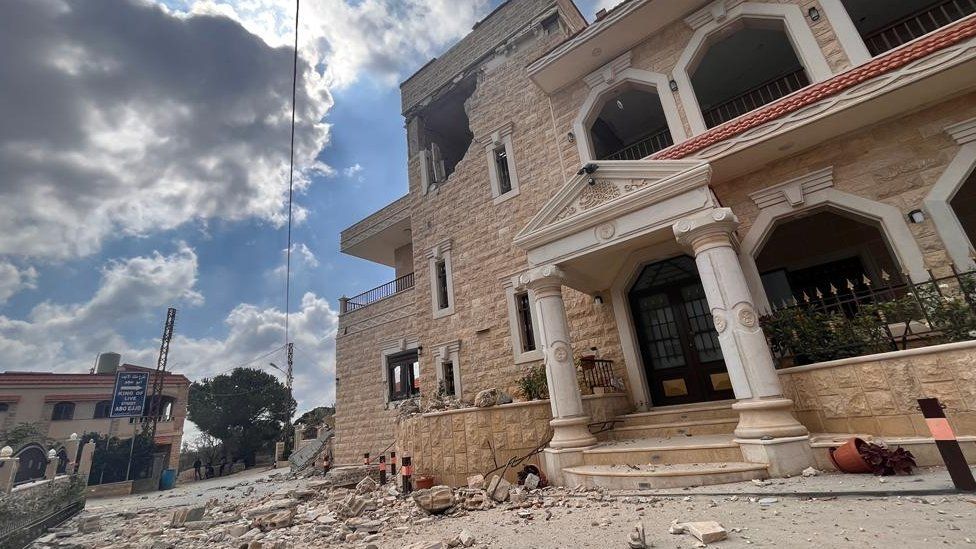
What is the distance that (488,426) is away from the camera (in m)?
7.32

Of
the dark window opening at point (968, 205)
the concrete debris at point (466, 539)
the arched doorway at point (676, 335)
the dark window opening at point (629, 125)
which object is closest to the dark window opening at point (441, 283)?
the dark window opening at point (629, 125)

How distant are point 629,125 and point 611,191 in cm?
688

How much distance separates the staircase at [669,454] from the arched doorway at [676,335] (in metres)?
1.16

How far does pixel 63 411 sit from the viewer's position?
1118 inches

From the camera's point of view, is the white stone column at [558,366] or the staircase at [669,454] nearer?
the staircase at [669,454]

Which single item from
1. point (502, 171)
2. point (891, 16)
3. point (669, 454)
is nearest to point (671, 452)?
point (669, 454)

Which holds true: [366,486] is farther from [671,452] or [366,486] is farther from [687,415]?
[687,415]

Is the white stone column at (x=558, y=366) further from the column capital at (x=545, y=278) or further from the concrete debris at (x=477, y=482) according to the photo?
the concrete debris at (x=477, y=482)

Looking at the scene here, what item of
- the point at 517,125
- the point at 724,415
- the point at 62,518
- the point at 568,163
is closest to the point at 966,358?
the point at 724,415

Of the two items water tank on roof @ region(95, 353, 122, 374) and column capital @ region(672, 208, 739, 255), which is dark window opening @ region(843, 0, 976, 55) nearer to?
column capital @ region(672, 208, 739, 255)

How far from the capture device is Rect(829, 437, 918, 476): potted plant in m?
4.02

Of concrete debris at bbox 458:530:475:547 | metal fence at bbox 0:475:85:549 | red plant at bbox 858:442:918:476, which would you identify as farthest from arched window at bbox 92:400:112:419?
red plant at bbox 858:442:918:476

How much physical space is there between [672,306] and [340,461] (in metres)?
13.4

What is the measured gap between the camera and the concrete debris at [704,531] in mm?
2930
